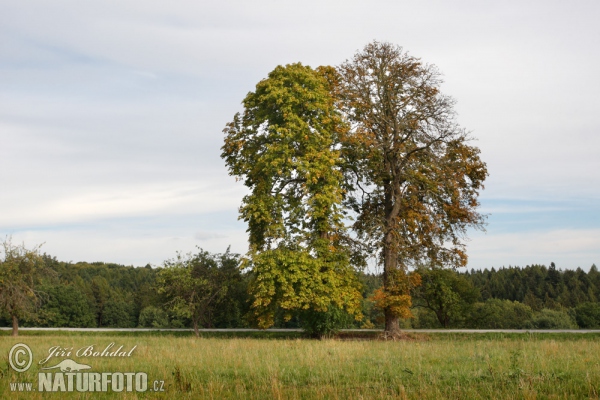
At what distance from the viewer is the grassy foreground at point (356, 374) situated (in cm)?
1156

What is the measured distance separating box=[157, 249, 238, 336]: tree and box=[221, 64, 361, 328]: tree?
3.82 metres

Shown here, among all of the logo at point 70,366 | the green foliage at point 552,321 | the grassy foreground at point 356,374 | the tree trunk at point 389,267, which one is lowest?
the green foliage at point 552,321

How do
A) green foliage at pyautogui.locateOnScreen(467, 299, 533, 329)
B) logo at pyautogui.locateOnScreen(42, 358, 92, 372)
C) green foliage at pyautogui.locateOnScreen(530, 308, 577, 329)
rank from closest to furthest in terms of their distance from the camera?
logo at pyautogui.locateOnScreen(42, 358, 92, 372)
green foliage at pyautogui.locateOnScreen(467, 299, 533, 329)
green foliage at pyautogui.locateOnScreen(530, 308, 577, 329)

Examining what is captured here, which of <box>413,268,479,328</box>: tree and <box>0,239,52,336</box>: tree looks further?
<box>413,268,479,328</box>: tree

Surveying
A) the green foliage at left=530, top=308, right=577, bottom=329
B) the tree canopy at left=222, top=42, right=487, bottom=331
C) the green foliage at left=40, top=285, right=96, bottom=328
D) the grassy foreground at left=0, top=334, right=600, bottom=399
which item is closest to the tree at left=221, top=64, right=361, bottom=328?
the tree canopy at left=222, top=42, right=487, bottom=331

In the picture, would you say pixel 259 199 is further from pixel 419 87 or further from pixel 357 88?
pixel 419 87

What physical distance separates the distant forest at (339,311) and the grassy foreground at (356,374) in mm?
12961

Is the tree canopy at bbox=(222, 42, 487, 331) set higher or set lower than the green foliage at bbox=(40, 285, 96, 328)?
higher

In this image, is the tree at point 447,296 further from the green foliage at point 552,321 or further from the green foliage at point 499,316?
the green foliage at point 552,321

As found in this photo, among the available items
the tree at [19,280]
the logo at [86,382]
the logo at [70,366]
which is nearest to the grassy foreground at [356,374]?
the logo at [86,382]

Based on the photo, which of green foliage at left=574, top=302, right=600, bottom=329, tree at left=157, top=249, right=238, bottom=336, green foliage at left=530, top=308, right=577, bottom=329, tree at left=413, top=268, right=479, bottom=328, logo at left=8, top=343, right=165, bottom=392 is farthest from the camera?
green foliage at left=574, top=302, right=600, bottom=329

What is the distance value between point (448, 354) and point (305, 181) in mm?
15796

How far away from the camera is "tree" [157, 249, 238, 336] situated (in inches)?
1323

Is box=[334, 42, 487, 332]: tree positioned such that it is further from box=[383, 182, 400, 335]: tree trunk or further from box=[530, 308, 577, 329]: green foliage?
box=[530, 308, 577, 329]: green foliage
